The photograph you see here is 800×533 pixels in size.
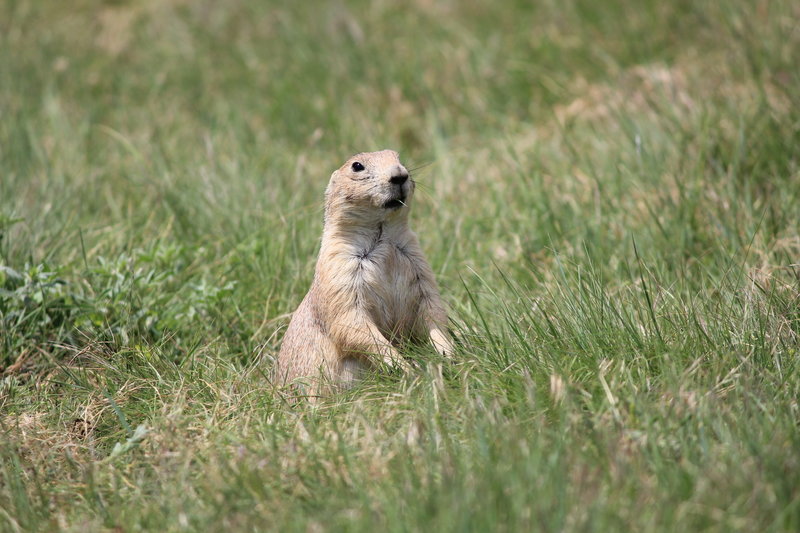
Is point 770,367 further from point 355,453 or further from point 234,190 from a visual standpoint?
point 234,190

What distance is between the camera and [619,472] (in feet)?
8.25

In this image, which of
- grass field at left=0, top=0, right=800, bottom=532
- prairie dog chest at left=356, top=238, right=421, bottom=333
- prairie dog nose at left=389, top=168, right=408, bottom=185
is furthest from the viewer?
prairie dog chest at left=356, top=238, right=421, bottom=333

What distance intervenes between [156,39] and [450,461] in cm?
701

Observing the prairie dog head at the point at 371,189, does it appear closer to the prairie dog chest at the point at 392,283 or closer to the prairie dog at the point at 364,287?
the prairie dog at the point at 364,287

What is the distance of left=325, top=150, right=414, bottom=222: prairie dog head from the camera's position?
3730 millimetres

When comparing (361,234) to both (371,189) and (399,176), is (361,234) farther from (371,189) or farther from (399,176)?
(399,176)

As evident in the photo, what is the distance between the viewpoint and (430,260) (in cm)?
489

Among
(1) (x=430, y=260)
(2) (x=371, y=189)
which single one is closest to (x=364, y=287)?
(2) (x=371, y=189)

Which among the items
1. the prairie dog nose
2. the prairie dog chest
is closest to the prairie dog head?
the prairie dog nose

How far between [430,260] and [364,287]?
1.18 meters

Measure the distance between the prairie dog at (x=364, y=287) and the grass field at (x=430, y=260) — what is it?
0.62ft

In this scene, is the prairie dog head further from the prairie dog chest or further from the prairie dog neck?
the prairie dog chest

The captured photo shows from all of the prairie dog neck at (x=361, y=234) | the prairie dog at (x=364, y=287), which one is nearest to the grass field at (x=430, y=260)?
the prairie dog at (x=364, y=287)

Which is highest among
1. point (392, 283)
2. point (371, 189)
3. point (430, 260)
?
point (371, 189)
